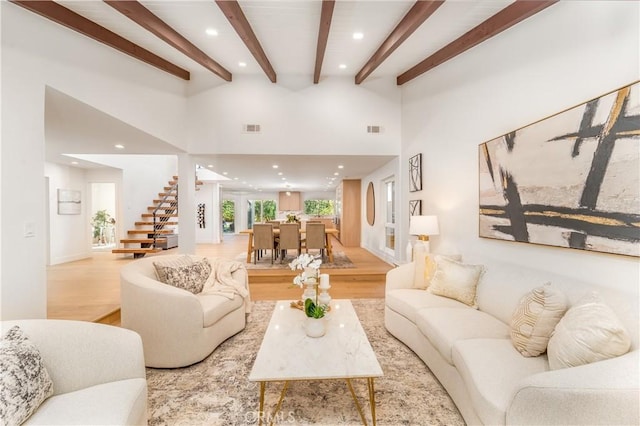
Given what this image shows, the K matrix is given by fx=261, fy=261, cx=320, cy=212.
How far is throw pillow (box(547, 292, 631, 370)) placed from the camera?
1260mm

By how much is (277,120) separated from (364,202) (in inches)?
158

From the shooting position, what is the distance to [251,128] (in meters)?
4.88

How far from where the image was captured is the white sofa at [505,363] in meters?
1.09

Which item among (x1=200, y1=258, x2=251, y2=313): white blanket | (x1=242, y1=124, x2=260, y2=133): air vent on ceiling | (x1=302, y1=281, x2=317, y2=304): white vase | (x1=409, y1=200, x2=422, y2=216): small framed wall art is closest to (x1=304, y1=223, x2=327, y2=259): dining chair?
(x1=409, y1=200, x2=422, y2=216): small framed wall art

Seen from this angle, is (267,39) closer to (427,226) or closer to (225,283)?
(225,283)

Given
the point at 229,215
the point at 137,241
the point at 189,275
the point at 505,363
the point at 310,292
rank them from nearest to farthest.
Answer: the point at 505,363 < the point at 310,292 < the point at 189,275 < the point at 137,241 < the point at 229,215

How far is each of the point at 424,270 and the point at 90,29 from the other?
14.9 ft

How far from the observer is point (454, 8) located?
9.16 feet

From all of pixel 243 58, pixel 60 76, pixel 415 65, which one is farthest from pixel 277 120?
pixel 60 76

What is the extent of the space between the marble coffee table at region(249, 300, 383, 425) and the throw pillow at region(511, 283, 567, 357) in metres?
0.94

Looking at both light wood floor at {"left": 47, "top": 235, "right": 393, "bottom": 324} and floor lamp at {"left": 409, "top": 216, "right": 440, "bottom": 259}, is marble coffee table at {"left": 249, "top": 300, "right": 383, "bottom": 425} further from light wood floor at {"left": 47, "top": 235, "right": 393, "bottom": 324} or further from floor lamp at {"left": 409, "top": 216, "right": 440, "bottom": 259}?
floor lamp at {"left": 409, "top": 216, "right": 440, "bottom": 259}

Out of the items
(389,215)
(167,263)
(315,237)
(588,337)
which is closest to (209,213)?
(315,237)

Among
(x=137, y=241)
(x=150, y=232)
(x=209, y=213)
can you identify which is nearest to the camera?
(x=137, y=241)

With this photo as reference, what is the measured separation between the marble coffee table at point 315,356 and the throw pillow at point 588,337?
3.10 feet
